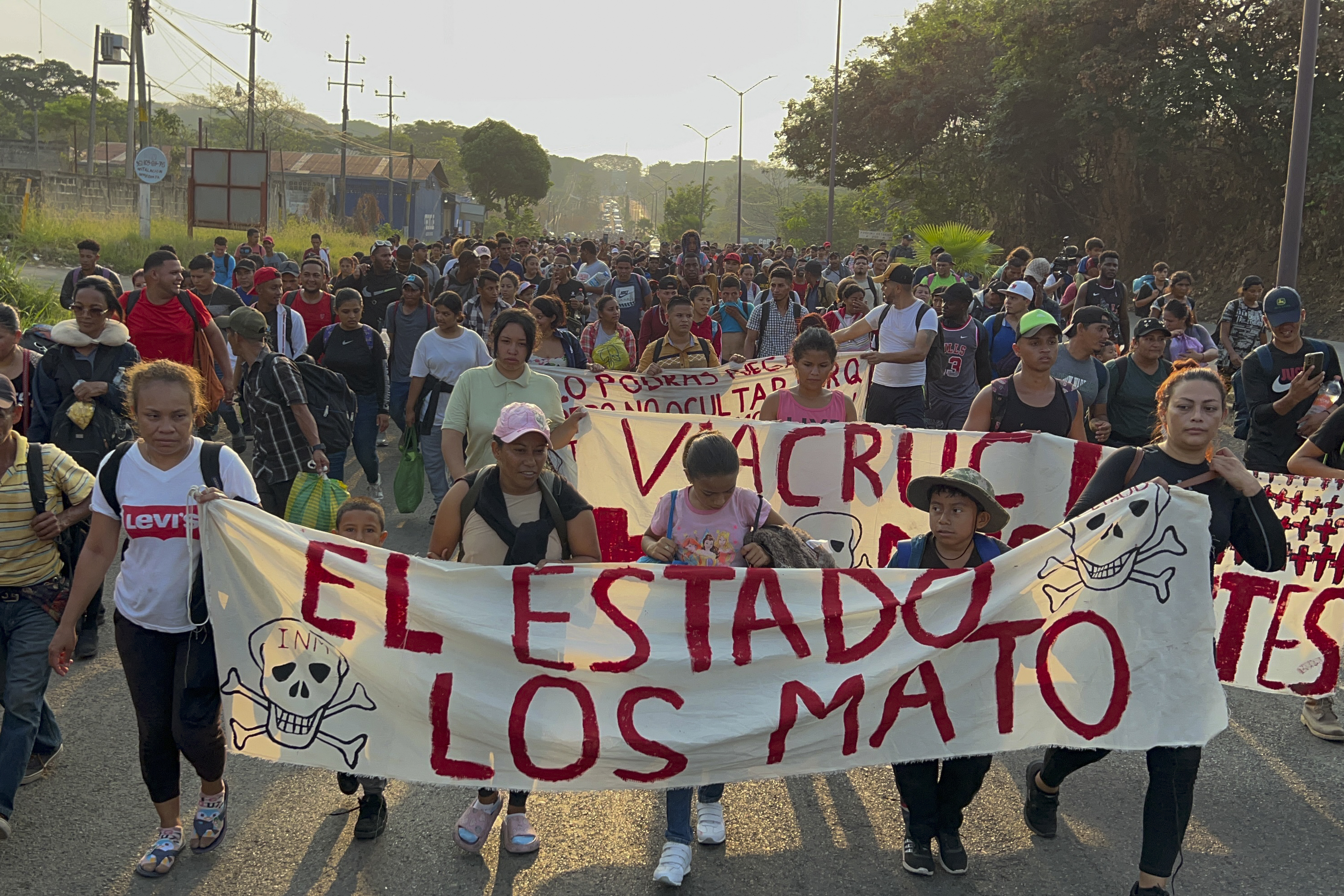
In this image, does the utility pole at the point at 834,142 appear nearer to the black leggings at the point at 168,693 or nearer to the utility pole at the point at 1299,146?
the utility pole at the point at 1299,146

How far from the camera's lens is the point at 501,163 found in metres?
89.1

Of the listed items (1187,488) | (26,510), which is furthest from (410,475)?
(1187,488)

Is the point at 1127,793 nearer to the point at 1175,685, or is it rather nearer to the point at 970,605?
the point at 1175,685

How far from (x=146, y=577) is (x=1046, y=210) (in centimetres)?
4065

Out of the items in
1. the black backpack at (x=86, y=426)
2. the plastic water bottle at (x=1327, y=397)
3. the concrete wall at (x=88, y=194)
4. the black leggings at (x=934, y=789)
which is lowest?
the black leggings at (x=934, y=789)

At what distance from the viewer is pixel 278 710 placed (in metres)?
4.27

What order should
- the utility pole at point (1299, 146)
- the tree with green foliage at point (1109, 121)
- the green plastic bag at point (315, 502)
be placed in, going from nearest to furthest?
the green plastic bag at point (315, 502) → the utility pole at point (1299, 146) → the tree with green foliage at point (1109, 121)

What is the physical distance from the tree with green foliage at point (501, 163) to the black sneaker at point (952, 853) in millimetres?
85378

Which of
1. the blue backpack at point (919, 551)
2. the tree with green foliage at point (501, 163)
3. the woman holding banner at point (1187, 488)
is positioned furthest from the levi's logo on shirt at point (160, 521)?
the tree with green foliage at point (501, 163)

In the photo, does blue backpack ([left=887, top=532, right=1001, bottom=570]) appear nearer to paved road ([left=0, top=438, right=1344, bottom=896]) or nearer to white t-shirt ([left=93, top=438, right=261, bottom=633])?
paved road ([left=0, top=438, right=1344, bottom=896])

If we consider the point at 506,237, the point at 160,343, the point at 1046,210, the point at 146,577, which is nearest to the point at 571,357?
the point at 160,343

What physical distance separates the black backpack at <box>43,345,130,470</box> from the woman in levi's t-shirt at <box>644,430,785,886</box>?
375 centimetres

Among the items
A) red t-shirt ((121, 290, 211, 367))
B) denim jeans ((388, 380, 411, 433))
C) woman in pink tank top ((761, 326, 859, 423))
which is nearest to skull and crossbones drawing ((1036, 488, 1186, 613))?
woman in pink tank top ((761, 326, 859, 423))

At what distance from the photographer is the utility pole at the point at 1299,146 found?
14727 mm
